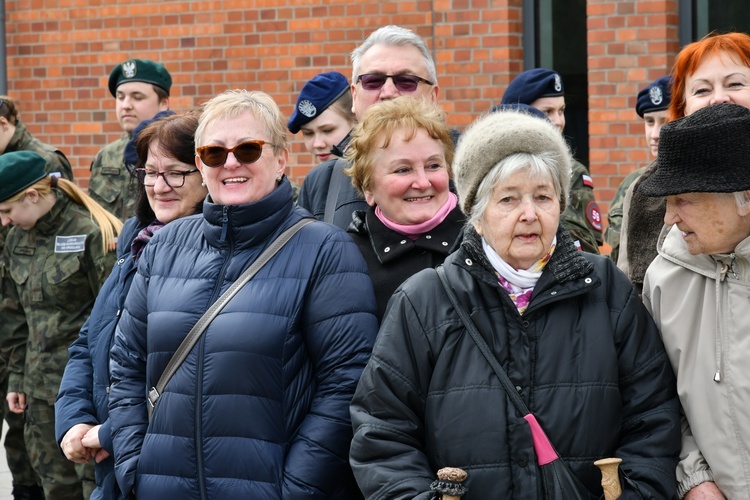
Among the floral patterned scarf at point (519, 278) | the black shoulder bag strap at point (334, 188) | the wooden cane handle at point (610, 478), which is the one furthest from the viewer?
the black shoulder bag strap at point (334, 188)

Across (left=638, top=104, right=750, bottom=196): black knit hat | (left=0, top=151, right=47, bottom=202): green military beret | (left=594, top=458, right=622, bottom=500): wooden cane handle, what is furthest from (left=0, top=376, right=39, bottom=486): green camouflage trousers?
(left=638, top=104, right=750, bottom=196): black knit hat

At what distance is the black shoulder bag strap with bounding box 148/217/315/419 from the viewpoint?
11.5ft

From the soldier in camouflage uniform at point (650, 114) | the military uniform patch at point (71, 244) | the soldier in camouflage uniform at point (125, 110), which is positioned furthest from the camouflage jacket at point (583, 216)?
the soldier in camouflage uniform at point (125, 110)

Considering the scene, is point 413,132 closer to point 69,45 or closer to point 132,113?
point 132,113

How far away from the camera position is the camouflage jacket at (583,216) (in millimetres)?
4957

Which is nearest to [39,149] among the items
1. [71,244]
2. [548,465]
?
[71,244]

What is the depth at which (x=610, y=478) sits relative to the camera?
9.80ft

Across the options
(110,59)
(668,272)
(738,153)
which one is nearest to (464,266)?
(668,272)

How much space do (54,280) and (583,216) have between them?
2656 millimetres

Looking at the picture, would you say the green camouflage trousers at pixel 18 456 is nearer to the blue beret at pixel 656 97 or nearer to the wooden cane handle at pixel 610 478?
the blue beret at pixel 656 97

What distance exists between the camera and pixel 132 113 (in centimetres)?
800

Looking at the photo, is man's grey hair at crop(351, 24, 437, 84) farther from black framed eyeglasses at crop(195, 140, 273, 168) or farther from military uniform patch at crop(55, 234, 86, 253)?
military uniform patch at crop(55, 234, 86, 253)

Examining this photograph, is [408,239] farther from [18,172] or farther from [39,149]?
[39,149]

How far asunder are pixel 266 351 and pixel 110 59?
652 centimetres
